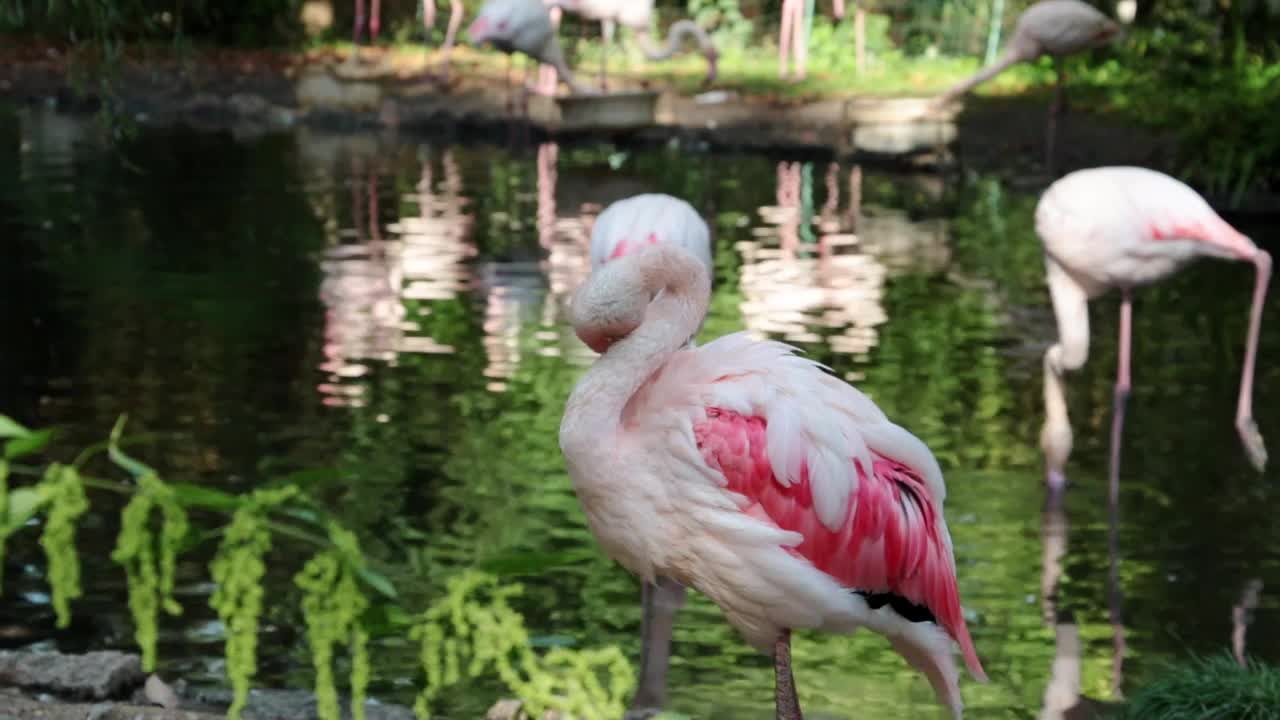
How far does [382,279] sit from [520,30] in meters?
6.62

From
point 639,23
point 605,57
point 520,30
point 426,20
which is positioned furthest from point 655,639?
point 426,20

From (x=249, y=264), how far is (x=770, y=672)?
6579 millimetres

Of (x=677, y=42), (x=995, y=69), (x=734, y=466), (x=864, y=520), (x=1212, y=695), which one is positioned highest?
(x=677, y=42)

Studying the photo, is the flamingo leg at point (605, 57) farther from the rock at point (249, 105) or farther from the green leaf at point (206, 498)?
the green leaf at point (206, 498)

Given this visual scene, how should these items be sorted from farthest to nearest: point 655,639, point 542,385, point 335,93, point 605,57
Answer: point 335,93
point 605,57
point 542,385
point 655,639

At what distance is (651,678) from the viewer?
4332mm

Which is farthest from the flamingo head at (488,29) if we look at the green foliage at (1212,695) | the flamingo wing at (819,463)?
the flamingo wing at (819,463)

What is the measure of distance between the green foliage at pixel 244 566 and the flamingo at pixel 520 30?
14722mm

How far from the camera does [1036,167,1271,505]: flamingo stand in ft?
19.3

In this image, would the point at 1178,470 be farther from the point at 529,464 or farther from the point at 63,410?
the point at 63,410

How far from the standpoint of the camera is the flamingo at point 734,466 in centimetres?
305

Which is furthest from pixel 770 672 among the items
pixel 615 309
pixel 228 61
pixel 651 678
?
pixel 228 61

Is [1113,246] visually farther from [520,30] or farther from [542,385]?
[520,30]

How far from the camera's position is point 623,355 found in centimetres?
307
